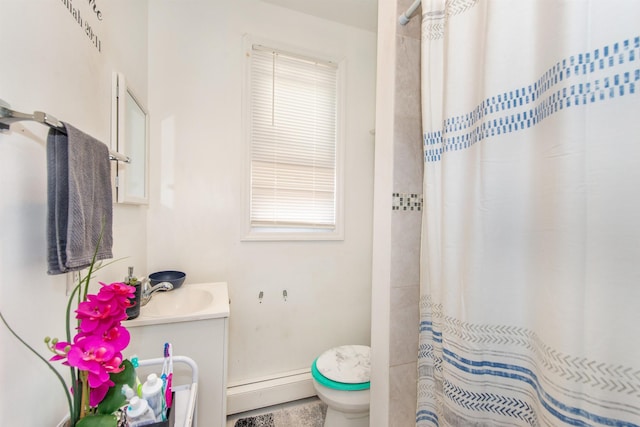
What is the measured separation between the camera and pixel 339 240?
2.01 metres

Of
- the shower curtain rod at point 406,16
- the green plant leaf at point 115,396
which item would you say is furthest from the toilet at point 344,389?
the shower curtain rod at point 406,16

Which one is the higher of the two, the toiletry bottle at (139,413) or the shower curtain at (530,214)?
the shower curtain at (530,214)

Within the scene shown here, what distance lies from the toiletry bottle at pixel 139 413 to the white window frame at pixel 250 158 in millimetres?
1177

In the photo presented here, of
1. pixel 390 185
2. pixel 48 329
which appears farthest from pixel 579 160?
pixel 48 329

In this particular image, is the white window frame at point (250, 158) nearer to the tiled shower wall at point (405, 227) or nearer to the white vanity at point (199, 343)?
the white vanity at point (199, 343)

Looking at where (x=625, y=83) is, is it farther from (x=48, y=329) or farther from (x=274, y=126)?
(x=274, y=126)

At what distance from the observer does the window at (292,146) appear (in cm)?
182

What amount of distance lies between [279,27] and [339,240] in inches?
64.1

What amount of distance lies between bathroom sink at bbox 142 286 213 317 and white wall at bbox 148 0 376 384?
0.64 feet

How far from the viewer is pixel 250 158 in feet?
5.87

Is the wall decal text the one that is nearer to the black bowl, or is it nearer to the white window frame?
the white window frame

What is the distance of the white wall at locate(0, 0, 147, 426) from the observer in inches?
21.1

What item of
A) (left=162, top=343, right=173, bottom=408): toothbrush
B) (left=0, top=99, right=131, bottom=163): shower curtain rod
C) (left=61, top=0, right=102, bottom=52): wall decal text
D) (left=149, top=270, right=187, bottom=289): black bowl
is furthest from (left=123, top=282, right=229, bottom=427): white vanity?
(left=61, top=0, right=102, bottom=52): wall decal text

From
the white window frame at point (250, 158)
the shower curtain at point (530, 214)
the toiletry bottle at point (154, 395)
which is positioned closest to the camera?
the shower curtain at point (530, 214)
